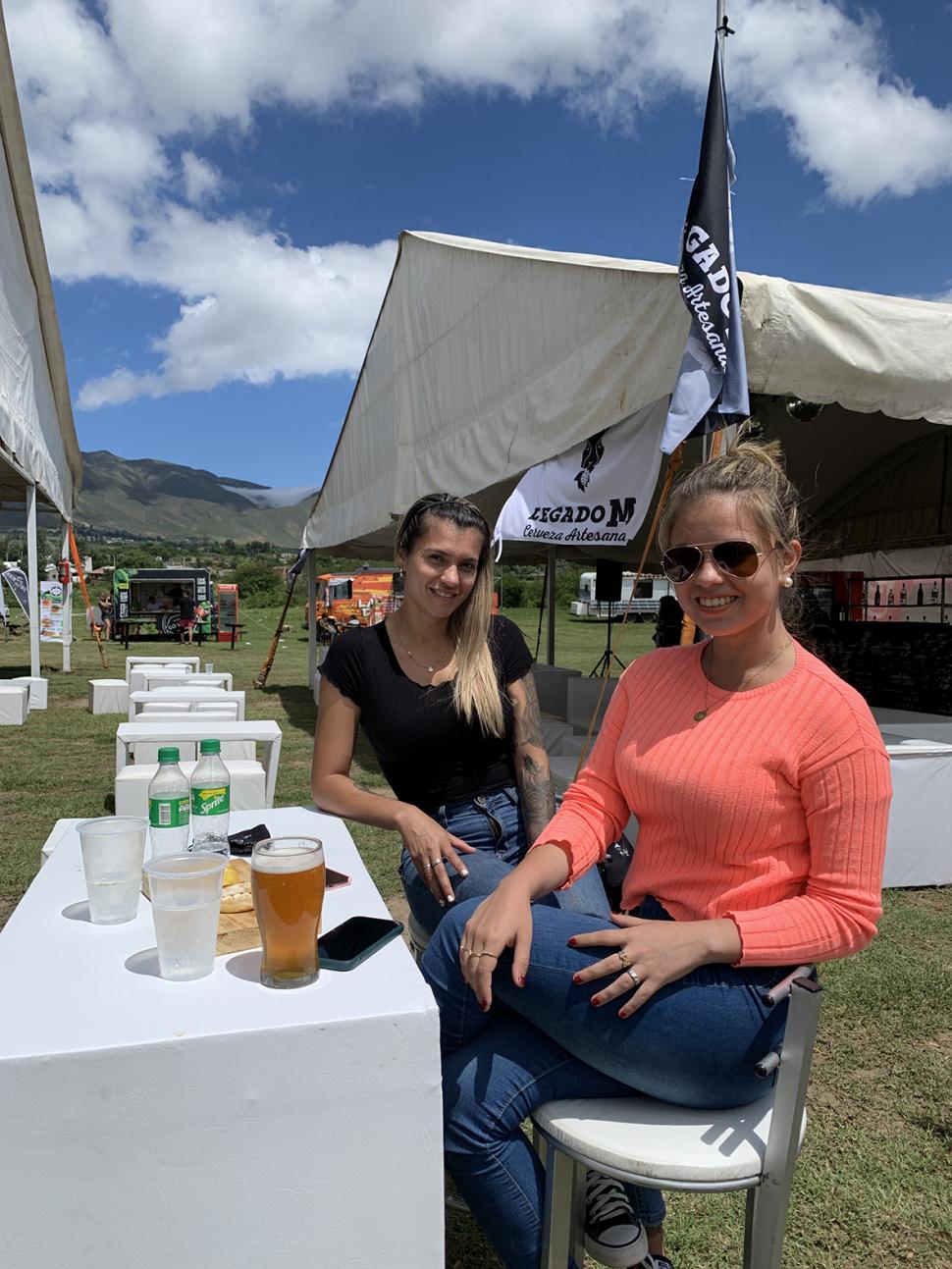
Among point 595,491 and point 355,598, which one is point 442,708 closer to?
point 595,491

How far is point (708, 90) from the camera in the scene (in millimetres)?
3656

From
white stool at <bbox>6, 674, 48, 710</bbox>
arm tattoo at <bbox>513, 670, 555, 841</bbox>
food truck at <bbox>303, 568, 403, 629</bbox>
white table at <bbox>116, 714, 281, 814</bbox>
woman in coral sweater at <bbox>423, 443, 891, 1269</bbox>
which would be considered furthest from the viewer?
food truck at <bbox>303, 568, 403, 629</bbox>

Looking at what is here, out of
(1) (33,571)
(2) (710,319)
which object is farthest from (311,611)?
(2) (710,319)

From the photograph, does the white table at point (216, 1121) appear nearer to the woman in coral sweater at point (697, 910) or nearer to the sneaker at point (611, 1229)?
the woman in coral sweater at point (697, 910)

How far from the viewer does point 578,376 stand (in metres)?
4.52

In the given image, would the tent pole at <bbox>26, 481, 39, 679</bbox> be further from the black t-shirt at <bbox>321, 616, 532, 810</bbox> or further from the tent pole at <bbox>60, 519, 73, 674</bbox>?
the black t-shirt at <bbox>321, 616, 532, 810</bbox>

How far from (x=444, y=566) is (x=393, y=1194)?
153cm

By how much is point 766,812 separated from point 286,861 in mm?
829

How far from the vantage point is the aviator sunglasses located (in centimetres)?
164

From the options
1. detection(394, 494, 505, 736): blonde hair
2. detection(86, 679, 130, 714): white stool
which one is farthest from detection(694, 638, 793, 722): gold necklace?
detection(86, 679, 130, 714): white stool

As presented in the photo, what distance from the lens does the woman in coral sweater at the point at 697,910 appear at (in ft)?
4.63

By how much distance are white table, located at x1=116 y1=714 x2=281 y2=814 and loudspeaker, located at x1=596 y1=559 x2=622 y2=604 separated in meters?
6.36

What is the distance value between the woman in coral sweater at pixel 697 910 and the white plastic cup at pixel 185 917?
0.44 m

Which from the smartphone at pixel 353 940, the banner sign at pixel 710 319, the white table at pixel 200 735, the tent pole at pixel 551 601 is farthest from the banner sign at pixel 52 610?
the smartphone at pixel 353 940
